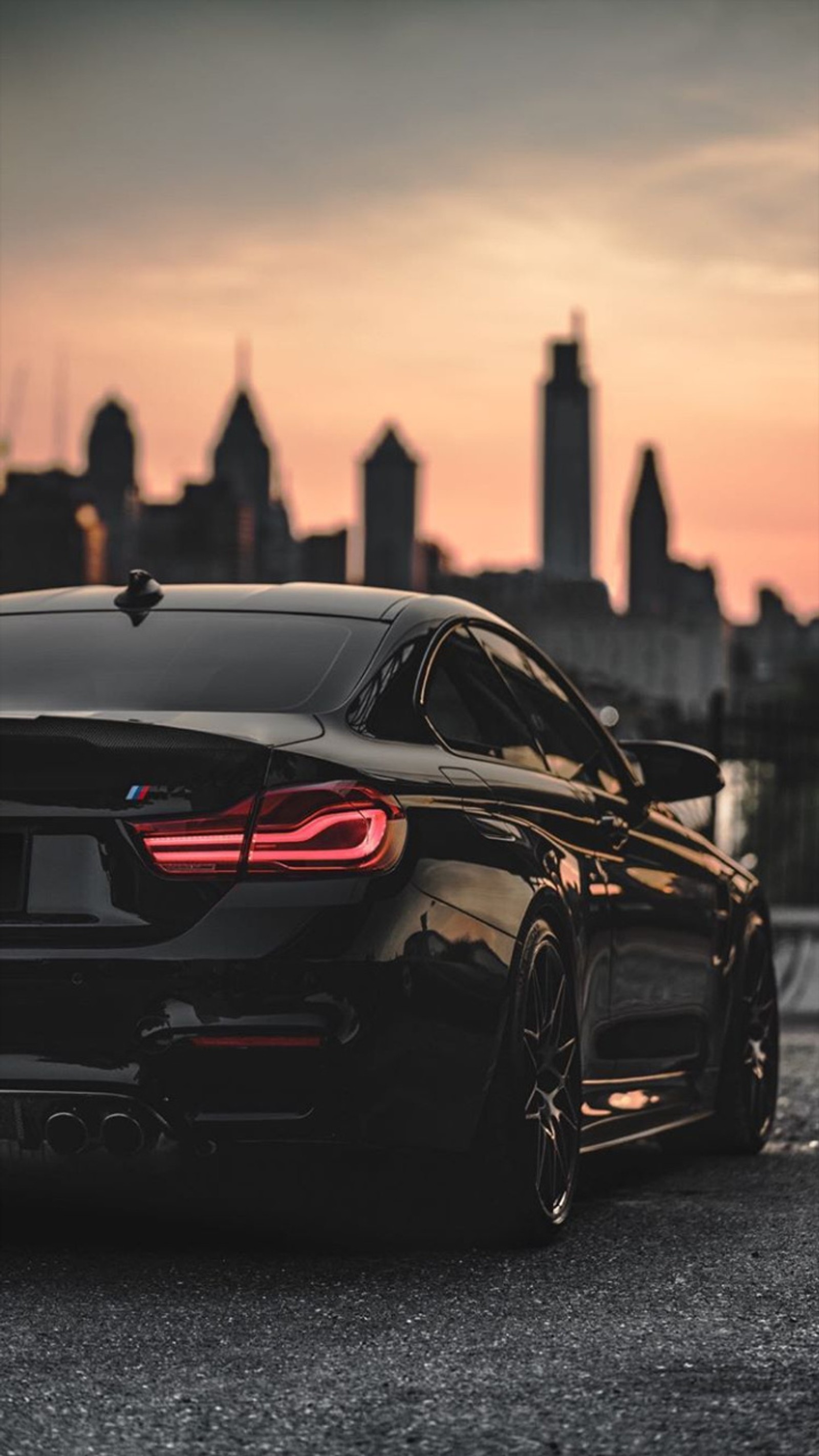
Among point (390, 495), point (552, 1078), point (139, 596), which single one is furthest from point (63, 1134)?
point (390, 495)

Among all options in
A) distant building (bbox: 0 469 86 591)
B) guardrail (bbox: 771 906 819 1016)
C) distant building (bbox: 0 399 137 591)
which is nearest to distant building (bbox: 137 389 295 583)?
distant building (bbox: 0 399 137 591)

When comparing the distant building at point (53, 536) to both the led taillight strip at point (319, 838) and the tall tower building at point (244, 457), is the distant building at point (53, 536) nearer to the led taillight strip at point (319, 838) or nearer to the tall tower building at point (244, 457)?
the led taillight strip at point (319, 838)

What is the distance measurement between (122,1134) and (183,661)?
47.3 inches

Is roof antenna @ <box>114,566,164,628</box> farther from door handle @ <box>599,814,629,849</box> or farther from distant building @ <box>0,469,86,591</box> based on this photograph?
distant building @ <box>0,469,86,591</box>

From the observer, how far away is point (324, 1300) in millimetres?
4797

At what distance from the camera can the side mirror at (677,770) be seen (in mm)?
7086

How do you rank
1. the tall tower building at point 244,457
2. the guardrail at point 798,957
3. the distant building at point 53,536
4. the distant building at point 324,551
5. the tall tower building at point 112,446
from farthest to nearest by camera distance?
the tall tower building at point 244,457
the tall tower building at point 112,446
the distant building at point 324,551
the distant building at point 53,536
the guardrail at point 798,957

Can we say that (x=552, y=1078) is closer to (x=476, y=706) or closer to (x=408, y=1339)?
(x=476, y=706)

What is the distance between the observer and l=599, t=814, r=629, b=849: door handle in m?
6.28

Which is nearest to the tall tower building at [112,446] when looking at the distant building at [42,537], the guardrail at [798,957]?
the distant building at [42,537]

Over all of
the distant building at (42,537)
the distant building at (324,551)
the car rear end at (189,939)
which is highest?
the distant building at (324,551)

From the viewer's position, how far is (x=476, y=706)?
6.03m

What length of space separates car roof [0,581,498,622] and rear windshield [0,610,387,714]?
5 cm

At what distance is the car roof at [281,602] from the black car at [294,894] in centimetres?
1
